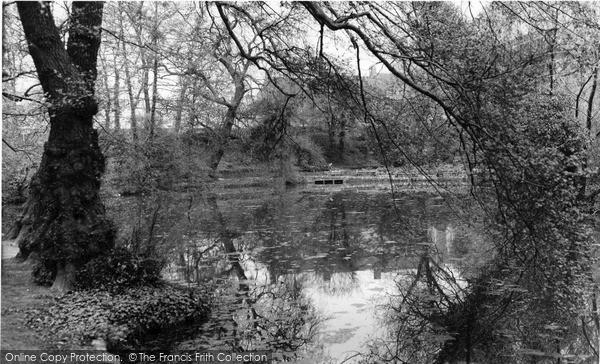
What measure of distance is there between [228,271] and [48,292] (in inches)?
154

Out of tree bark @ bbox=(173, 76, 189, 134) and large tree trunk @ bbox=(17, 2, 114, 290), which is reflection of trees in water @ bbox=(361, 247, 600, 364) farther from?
tree bark @ bbox=(173, 76, 189, 134)

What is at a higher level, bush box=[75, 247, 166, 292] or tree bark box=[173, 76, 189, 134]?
tree bark box=[173, 76, 189, 134]

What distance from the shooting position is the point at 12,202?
36.1ft

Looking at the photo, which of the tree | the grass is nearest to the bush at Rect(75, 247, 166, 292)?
the grass

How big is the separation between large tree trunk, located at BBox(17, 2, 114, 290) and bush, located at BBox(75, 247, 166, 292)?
18 centimetres

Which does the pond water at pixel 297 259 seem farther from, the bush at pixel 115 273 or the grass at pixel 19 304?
the grass at pixel 19 304

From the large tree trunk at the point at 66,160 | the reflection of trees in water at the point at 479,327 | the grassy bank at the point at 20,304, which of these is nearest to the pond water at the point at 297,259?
the reflection of trees in water at the point at 479,327

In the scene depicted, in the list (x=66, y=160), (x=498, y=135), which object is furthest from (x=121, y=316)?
(x=498, y=135)

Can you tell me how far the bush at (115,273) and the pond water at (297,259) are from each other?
Answer: 119 centimetres

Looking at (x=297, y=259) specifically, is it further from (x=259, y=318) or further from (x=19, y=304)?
(x=19, y=304)

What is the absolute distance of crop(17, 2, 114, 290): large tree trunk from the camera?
7320 millimetres

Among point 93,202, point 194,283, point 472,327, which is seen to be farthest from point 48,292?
point 472,327

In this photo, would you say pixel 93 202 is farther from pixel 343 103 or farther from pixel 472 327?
pixel 472 327

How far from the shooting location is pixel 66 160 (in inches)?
307
